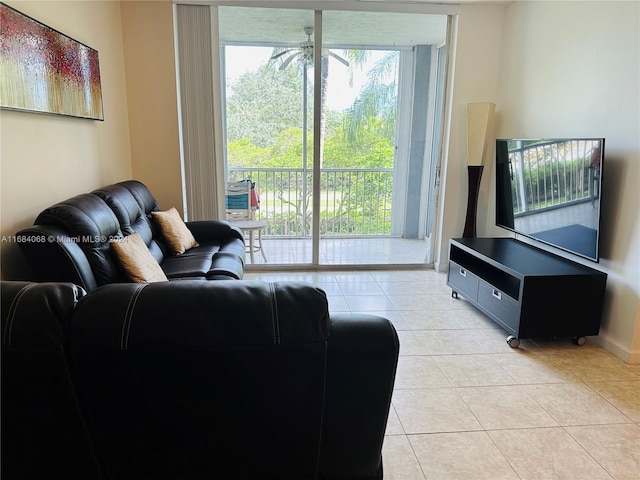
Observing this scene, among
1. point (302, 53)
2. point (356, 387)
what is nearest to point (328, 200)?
point (302, 53)

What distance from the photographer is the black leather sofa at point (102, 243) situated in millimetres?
1799

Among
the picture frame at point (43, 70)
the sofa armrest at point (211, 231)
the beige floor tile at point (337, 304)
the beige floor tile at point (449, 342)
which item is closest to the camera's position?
the picture frame at point (43, 70)

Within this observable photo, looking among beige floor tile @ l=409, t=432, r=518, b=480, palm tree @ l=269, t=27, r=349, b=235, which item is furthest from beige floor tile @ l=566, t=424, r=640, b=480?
palm tree @ l=269, t=27, r=349, b=235

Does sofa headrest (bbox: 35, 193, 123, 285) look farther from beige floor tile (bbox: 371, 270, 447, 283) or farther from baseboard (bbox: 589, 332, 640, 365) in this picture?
baseboard (bbox: 589, 332, 640, 365)

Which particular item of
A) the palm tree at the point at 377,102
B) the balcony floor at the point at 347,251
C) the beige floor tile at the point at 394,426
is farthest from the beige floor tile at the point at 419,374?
the palm tree at the point at 377,102

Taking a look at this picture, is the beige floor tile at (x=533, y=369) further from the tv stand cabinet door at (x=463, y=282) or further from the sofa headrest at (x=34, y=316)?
the sofa headrest at (x=34, y=316)

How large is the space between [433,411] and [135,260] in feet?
5.48

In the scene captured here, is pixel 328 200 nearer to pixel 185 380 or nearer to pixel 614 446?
pixel 614 446

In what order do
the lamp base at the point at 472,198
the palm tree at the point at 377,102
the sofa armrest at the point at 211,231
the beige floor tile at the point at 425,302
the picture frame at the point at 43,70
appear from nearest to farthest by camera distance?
1. the picture frame at the point at 43,70
2. the beige floor tile at the point at 425,302
3. the sofa armrest at the point at 211,231
4. the lamp base at the point at 472,198
5. the palm tree at the point at 377,102

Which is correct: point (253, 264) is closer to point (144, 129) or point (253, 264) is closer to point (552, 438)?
point (144, 129)

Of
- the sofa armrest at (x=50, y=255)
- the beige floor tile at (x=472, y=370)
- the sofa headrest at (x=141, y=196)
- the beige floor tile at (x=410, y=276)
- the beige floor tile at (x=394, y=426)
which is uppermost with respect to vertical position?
the sofa headrest at (x=141, y=196)

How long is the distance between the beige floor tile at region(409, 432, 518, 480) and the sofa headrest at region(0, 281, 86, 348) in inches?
55.5

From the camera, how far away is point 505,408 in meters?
2.09

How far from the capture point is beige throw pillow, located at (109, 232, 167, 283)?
215 centimetres
